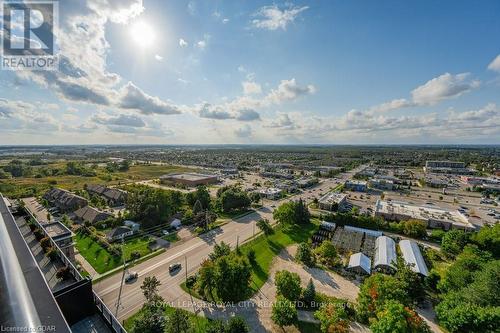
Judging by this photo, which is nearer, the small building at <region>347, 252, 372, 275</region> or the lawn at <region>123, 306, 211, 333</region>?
the lawn at <region>123, 306, 211, 333</region>

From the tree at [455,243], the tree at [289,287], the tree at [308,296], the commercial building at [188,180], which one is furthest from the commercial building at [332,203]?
the commercial building at [188,180]

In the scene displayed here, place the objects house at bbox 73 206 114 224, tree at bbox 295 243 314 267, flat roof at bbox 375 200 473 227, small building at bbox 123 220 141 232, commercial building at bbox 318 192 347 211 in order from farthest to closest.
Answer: commercial building at bbox 318 192 347 211
flat roof at bbox 375 200 473 227
house at bbox 73 206 114 224
small building at bbox 123 220 141 232
tree at bbox 295 243 314 267

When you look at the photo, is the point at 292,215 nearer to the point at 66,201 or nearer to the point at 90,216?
the point at 90,216

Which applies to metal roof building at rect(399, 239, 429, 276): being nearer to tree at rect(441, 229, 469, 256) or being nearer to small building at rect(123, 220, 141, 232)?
tree at rect(441, 229, 469, 256)

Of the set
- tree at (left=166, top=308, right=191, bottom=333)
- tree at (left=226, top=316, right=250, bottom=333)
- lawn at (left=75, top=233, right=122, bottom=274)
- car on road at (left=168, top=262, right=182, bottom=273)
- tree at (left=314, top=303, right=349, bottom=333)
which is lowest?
lawn at (left=75, top=233, right=122, bottom=274)

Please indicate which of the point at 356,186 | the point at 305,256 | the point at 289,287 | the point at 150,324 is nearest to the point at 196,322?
the point at 150,324

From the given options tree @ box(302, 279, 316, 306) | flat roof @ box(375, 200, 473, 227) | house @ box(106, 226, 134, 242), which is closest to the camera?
tree @ box(302, 279, 316, 306)

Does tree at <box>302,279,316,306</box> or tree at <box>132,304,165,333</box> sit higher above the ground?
tree at <box>132,304,165,333</box>

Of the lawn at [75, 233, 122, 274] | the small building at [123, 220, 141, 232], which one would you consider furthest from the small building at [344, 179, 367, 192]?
the lawn at [75, 233, 122, 274]

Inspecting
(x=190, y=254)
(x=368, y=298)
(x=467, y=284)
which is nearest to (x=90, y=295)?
(x=368, y=298)
